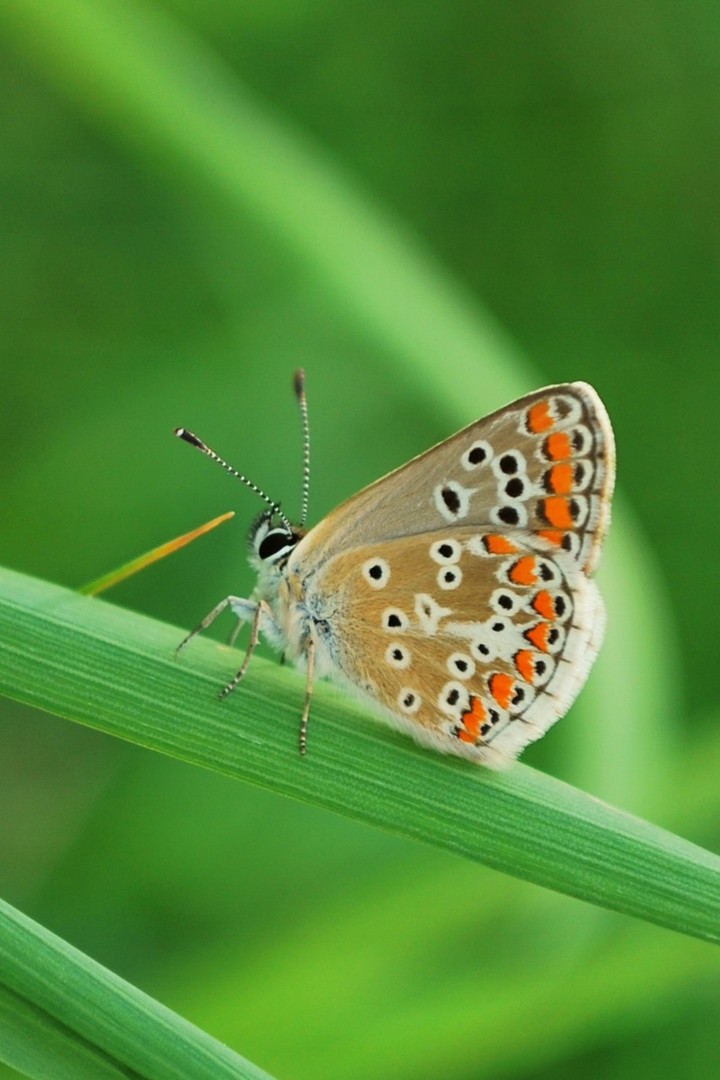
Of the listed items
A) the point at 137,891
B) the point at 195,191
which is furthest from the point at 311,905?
the point at 195,191

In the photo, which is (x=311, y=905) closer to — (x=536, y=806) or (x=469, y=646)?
(x=469, y=646)

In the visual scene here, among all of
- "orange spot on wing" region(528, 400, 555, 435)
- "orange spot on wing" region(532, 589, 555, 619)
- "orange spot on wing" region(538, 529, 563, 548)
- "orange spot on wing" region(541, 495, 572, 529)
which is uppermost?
"orange spot on wing" region(528, 400, 555, 435)

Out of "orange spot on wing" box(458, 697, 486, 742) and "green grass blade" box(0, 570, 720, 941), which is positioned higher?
"orange spot on wing" box(458, 697, 486, 742)

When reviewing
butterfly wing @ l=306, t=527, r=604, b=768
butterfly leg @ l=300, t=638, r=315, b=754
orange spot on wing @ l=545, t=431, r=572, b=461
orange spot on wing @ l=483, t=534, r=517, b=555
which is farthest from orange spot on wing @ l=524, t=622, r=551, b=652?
butterfly leg @ l=300, t=638, r=315, b=754

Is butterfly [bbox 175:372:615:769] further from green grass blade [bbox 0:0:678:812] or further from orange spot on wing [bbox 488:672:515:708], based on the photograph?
green grass blade [bbox 0:0:678:812]

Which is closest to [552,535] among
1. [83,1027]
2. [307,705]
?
[307,705]

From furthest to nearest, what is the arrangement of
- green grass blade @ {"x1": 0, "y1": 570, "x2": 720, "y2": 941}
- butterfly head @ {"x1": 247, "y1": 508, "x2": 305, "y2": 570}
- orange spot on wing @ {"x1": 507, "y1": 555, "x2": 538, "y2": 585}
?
butterfly head @ {"x1": 247, "y1": 508, "x2": 305, "y2": 570} → orange spot on wing @ {"x1": 507, "y1": 555, "x2": 538, "y2": 585} → green grass blade @ {"x1": 0, "y1": 570, "x2": 720, "y2": 941}

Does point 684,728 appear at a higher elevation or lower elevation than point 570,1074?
higher
